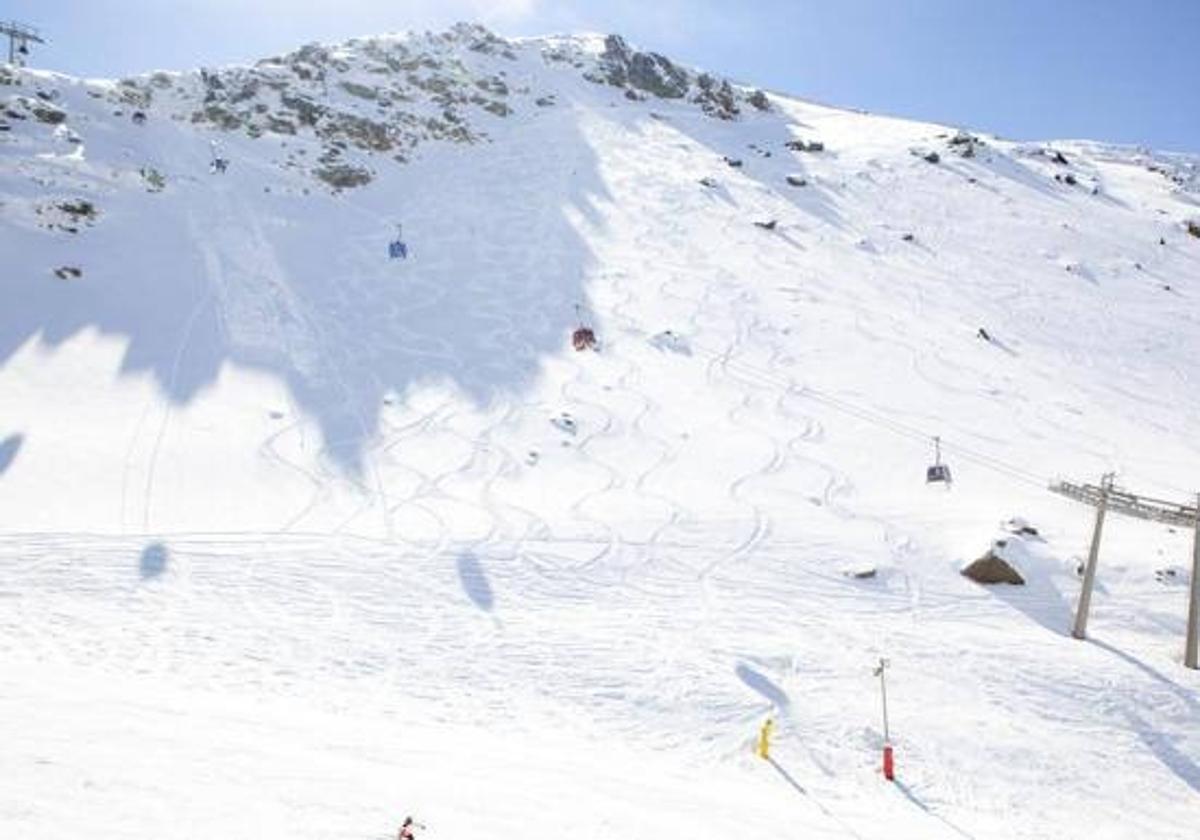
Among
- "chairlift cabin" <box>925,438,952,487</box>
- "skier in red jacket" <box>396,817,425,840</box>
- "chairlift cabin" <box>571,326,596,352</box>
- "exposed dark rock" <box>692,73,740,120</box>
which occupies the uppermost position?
"exposed dark rock" <box>692,73,740,120</box>

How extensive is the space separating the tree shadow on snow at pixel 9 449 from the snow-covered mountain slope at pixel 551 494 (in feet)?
0.41

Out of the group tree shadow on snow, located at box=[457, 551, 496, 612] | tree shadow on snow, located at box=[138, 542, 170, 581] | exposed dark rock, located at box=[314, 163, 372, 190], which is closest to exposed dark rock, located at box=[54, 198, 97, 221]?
exposed dark rock, located at box=[314, 163, 372, 190]

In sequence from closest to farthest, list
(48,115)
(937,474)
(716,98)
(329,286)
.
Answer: (937,474) → (329,286) → (48,115) → (716,98)

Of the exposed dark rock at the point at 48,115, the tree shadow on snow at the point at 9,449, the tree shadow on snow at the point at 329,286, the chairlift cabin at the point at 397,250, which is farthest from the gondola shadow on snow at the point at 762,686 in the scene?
the exposed dark rock at the point at 48,115

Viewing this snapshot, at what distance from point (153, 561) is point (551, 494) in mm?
10915

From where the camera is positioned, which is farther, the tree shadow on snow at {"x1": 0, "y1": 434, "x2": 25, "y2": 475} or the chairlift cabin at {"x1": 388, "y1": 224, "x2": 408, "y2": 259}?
the chairlift cabin at {"x1": 388, "y1": 224, "x2": 408, "y2": 259}

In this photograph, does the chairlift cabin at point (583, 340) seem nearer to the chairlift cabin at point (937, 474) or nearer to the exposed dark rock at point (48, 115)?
the chairlift cabin at point (937, 474)

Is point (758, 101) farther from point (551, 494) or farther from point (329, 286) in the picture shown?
point (551, 494)

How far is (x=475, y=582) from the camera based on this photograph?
77.6 feet

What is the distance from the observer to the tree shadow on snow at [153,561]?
870 inches

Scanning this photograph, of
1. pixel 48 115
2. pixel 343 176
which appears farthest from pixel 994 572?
pixel 48 115

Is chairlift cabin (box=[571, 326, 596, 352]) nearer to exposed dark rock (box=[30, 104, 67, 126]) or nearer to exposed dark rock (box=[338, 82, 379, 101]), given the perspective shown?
exposed dark rock (box=[30, 104, 67, 126])

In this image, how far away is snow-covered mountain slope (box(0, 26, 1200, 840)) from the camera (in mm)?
16406

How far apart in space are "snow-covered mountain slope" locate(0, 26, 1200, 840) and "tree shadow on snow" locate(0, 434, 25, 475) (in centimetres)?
12
